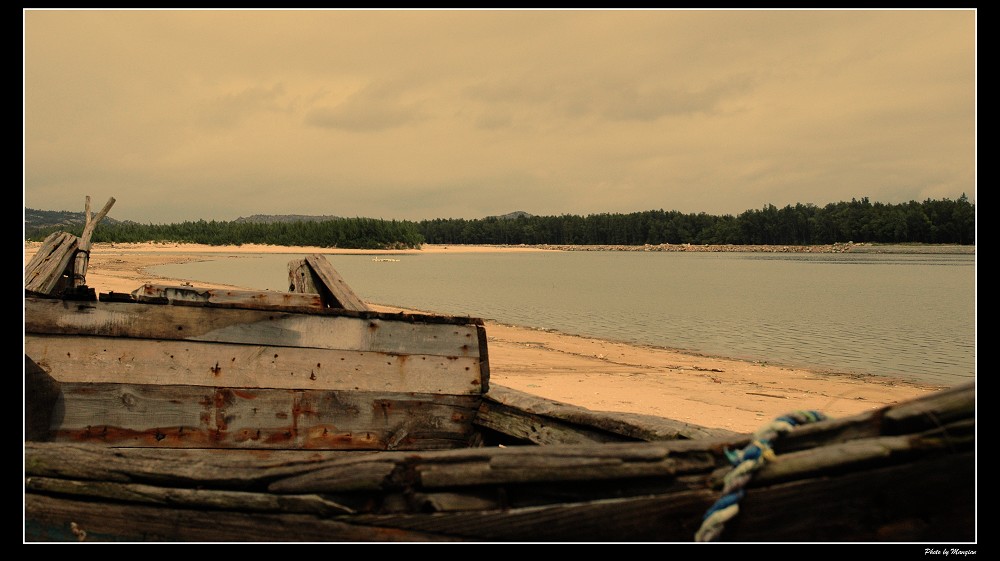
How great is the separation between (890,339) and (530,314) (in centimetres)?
1029

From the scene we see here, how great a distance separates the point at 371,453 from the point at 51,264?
9.96 ft

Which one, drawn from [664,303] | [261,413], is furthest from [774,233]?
[261,413]

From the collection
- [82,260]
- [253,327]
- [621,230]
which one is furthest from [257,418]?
[621,230]

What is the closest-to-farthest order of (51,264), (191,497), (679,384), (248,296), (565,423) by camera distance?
(191,497) < (565,423) < (51,264) < (248,296) < (679,384)

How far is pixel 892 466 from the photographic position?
1.41 meters

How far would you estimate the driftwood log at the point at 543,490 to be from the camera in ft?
4.62

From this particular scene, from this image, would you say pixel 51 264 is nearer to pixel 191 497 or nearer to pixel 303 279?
pixel 303 279

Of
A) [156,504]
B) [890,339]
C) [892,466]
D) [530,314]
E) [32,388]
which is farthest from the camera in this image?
[530,314]

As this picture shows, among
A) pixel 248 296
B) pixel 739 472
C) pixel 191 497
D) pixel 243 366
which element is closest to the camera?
pixel 739 472

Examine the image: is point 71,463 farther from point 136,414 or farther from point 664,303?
point 664,303

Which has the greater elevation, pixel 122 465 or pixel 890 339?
pixel 122 465

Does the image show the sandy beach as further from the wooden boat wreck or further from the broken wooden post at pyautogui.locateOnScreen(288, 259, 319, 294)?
the wooden boat wreck

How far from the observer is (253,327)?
3117 mm

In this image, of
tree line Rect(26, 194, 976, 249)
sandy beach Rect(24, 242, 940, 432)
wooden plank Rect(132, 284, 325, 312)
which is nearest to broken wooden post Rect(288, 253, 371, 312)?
wooden plank Rect(132, 284, 325, 312)
